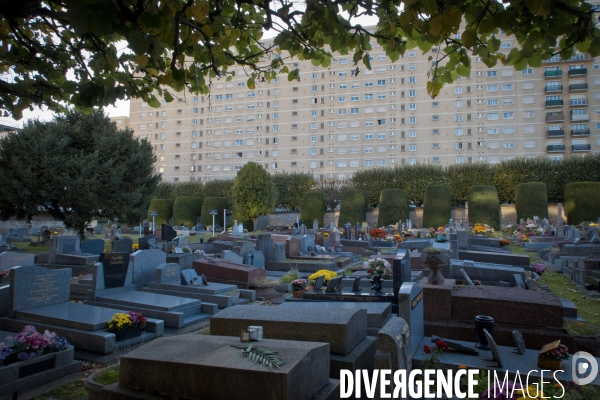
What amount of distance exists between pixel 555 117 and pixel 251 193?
4021cm

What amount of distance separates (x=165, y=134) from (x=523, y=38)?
221ft

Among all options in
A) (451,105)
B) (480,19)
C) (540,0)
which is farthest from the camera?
(451,105)

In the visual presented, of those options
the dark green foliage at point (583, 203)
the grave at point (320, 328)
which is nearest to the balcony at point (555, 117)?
the dark green foliage at point (583, 203)

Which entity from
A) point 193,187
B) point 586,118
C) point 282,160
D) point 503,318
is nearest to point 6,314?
point 503,318

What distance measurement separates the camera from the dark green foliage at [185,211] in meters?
43.5

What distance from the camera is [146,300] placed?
8.80 meters

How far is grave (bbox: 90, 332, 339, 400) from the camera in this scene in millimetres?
3248

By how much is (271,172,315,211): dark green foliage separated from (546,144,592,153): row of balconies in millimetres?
30670

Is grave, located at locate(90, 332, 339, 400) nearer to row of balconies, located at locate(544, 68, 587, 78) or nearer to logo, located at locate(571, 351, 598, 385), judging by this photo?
logo, located at locate(571, 351, 598, 385)

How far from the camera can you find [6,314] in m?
7.43

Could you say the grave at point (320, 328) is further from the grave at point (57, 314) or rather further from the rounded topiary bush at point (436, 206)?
the rounded topiary bush at point (436, 206)

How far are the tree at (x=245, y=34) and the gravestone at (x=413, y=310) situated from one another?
9.52ft

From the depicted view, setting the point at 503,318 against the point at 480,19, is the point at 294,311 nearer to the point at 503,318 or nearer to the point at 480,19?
the point at 503,318

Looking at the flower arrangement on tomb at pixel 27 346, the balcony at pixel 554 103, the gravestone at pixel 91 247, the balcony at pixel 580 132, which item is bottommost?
the flower arrangement on tomb at pixel 27 346
